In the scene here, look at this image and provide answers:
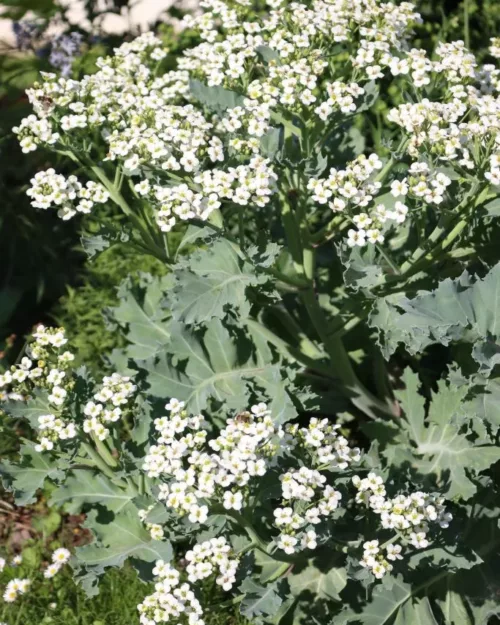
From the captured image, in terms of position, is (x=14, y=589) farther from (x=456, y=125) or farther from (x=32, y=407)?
(x=456, y=125)

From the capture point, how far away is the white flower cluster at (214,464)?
242 centimetres

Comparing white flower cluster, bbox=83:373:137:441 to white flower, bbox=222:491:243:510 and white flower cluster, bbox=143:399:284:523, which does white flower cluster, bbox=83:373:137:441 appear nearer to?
white flower cluster, bbox=143:399:284:523

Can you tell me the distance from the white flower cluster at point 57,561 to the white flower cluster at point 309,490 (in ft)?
4.67

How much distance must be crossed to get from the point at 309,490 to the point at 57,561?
5.79 ft

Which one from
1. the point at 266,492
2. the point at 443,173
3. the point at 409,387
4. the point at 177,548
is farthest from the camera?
the point at 177,548

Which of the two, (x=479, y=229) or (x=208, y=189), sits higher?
(x=208, y=189)

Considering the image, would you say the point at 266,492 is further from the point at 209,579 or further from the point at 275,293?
the point at 209,579

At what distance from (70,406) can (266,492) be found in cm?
84

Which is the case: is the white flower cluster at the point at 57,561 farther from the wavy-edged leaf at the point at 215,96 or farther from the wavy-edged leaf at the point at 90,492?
the wavy-edged leaf at the point at 215,96

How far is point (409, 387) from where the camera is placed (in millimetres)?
3447

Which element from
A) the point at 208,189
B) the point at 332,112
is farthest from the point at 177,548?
the point at 332,112

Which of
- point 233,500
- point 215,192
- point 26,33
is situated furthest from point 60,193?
point 26,33

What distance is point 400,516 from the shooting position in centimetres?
255

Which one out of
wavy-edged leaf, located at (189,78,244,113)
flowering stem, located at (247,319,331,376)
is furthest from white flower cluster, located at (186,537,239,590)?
wavy-edged leaf, located at (189,78,244,113)
